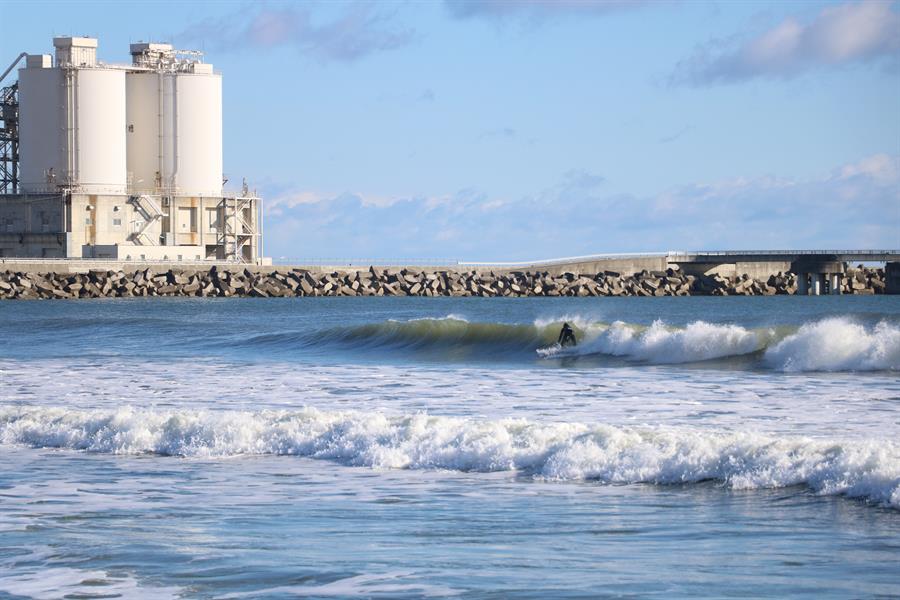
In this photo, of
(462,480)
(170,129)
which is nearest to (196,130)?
(170,129)

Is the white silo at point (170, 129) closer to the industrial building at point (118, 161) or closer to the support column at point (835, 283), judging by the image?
the industrial building at point (118, 161)

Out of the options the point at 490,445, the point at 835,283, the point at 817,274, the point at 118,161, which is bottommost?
the point at 490,445

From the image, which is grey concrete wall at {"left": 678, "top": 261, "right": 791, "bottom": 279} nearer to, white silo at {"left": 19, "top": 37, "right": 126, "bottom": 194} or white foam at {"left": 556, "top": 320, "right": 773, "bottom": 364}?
white silo at {"left": 19, "top": 37, "right": 126, "bottom": 194}

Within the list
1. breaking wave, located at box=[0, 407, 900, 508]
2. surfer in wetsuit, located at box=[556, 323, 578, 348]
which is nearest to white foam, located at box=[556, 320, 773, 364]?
surfer in wetsuit, located at box=[556, 323, 578, 348]

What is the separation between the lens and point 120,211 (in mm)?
80250

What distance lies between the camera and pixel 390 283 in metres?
85.9

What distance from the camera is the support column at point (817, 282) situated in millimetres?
95562

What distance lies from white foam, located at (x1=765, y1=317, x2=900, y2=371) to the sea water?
52mm

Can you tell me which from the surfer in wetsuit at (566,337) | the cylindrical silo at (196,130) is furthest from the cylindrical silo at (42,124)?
the surfer in wetsuit at (566,337)

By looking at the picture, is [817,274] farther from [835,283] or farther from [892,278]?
[892,278]

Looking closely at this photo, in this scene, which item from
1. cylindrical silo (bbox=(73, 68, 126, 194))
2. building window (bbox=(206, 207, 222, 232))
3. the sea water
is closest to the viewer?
the sea water

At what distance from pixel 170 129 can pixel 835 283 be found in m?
46.0

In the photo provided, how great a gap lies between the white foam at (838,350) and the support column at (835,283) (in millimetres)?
72825

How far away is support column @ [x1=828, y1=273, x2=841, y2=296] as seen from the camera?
96137 mm
